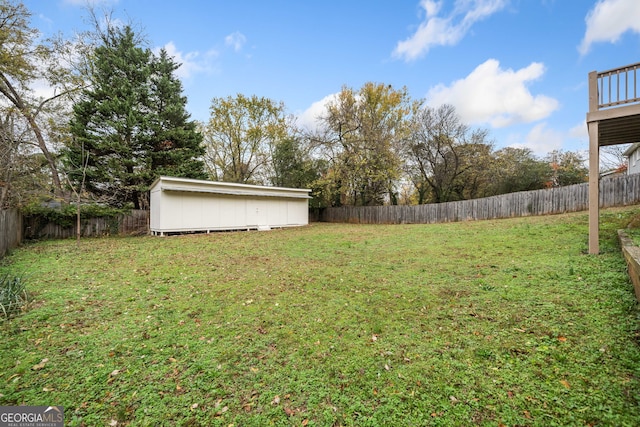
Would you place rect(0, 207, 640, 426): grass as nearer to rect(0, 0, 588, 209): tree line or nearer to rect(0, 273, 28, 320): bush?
rect(0, 273, 28, 320): bush

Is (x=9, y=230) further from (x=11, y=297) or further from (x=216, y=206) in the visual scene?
(x=216, y=206)

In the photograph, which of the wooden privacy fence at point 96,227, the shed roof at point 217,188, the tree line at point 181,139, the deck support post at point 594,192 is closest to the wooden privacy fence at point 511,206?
the tree line at point 181,139

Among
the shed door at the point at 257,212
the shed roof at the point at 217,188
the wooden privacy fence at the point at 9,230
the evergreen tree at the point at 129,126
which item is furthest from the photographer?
the shed door at the point at 257,212

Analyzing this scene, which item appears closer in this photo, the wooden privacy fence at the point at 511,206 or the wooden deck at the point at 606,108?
the wooden deck at the point at 606,108

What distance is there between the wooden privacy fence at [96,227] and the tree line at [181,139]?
3.84 ft

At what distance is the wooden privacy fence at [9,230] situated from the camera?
289 inches

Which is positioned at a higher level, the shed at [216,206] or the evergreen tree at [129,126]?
the evergreen tree at [129,126]

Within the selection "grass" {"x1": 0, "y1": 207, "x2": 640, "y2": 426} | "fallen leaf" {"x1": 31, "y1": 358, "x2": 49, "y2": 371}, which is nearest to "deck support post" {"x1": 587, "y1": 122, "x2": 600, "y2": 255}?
"grass" {"x1": 0, "y1": 207, "x2": 640, "y2": 426}

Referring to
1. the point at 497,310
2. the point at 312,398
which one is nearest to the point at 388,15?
the point at 497,310

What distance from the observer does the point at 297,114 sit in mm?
22406

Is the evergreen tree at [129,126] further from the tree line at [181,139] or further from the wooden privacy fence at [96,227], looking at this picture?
the wooden privacy fence at [96,227]

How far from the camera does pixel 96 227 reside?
12906 millimetres

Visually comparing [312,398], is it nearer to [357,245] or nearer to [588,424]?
[588,424]

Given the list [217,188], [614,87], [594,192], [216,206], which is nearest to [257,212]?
[216,206]
